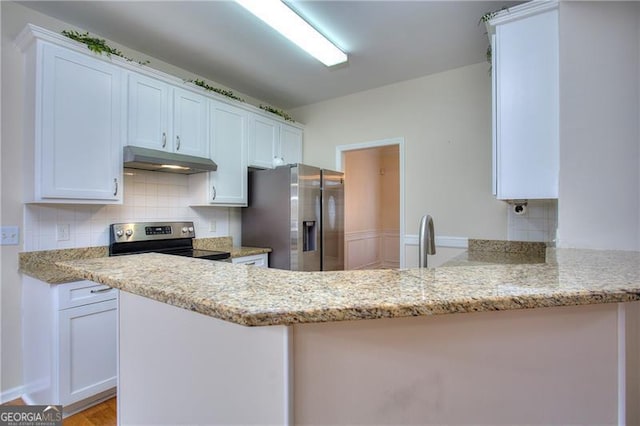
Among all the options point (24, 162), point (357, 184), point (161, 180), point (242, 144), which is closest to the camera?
point (24, 162)

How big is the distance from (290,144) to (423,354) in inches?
131

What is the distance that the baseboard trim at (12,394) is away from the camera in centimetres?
195

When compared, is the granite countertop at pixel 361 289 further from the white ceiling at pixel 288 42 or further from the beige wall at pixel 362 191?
the beige wall at pixel 362 191

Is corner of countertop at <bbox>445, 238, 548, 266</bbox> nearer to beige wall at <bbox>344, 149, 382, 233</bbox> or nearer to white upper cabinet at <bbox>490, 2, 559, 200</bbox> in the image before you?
white upper cabinet at <bbox>490, 2, 559, 200</bbox>

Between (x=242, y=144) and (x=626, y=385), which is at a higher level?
(x=242, y=144)

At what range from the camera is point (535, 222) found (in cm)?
253

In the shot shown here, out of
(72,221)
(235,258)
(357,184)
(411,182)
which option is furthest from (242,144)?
(357,184)

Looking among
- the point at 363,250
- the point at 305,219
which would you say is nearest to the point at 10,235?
the point at 305,219

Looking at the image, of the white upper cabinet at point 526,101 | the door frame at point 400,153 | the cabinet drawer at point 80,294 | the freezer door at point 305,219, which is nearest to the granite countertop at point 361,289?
the white upper cabinet at point 526,101

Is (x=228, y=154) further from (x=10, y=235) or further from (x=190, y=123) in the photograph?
(x=10, y=235)

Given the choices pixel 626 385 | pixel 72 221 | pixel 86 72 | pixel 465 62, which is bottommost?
pixel 626 385

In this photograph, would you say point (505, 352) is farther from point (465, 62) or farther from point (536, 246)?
point (465, 62)

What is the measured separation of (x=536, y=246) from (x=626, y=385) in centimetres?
197

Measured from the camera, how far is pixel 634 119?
58.2 inches
